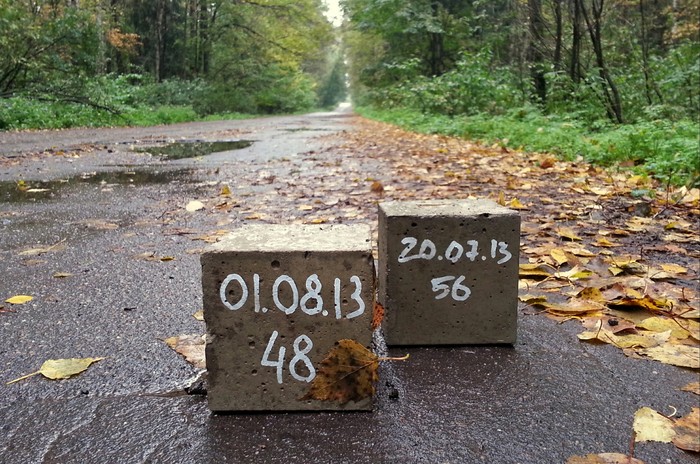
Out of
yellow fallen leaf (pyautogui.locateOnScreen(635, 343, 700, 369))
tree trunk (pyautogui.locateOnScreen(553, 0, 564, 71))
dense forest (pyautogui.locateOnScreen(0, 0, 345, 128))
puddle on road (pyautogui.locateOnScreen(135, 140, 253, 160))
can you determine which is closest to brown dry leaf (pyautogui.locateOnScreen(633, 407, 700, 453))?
yellow fallen leaf (pyautogui.locateOnScreen(635, 343, 700, 369))

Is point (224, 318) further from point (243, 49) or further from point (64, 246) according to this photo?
point (243, 49)

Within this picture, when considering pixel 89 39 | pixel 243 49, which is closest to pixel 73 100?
pixel 89 39

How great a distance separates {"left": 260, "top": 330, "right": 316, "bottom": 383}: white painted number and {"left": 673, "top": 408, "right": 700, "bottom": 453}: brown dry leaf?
1022mm

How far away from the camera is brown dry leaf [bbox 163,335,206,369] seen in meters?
1.98

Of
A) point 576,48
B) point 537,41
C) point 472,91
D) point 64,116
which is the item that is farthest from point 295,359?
point 64,116

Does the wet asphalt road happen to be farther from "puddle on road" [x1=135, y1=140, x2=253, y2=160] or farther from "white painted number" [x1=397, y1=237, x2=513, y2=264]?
"puddle on road" [x1=135, y1=140, x2=253, y2=160]

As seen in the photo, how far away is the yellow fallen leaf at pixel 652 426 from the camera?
5.08 feet

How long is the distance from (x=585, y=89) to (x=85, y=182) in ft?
27.1

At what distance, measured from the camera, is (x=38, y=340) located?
2.13m

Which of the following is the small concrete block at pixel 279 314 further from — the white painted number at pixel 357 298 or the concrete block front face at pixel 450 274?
the concrete block front face at pixel 450 274

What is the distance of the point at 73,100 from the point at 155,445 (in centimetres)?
1705

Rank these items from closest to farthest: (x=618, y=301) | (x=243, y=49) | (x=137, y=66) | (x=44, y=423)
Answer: (x=44, y=423) → (x=618, y=301) → (x=137, y=66) → (x=243, y=49)

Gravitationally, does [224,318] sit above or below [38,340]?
above

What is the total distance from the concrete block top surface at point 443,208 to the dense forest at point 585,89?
3706 mm
